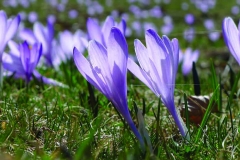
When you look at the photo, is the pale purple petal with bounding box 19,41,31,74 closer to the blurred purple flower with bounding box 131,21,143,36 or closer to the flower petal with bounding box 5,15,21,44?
the flower petal with bounding box 5,15,21,44

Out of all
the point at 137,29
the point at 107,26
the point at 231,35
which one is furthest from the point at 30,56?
the point at 137,29

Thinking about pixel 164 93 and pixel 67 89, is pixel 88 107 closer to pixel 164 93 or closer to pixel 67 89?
pixel 67 89

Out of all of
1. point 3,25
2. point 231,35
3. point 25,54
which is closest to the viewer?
point 231,35

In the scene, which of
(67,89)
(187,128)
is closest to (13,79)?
(67,89)

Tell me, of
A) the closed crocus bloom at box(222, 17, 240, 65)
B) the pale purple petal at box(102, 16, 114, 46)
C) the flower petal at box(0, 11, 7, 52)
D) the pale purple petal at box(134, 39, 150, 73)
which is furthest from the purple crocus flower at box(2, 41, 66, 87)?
the closed crocus bloom at box(222, 17, 240, 65)

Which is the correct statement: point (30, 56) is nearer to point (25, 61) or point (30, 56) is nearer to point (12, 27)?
point (25, 61)
